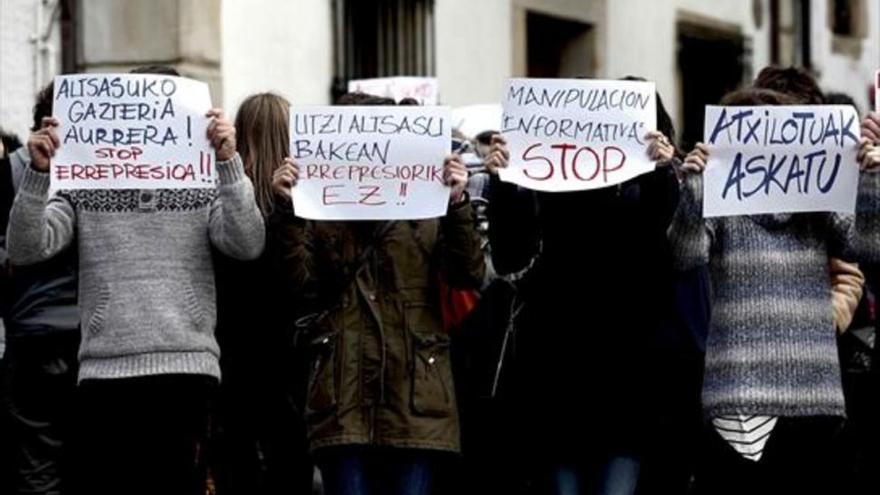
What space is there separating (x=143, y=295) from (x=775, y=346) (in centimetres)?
179

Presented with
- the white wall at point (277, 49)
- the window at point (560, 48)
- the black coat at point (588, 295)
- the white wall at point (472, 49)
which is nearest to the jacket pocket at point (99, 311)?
the black coat at point (588, 295)

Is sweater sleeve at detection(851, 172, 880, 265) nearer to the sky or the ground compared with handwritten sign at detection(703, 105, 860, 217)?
nearer to the ground

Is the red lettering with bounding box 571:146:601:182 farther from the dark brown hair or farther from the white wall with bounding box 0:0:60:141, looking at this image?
the white wall with bounding box 0:0:60:141

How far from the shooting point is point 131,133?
7332 mm

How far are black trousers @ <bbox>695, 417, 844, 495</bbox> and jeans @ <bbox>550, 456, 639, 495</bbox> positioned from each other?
32 centimetres

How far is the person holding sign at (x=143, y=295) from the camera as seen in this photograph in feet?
23.3

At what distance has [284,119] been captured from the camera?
25.7 feet

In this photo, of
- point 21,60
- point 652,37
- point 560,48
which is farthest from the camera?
point 652,37

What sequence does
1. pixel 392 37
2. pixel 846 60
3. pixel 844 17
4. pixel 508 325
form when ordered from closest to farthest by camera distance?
pixel 508 325
pixel 392 37
pixel 846 60
pixel 844 17

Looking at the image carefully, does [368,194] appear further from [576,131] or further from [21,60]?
[21,60]

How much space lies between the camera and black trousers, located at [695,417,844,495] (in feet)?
23.1

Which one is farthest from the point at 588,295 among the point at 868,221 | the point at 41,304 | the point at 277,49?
the point at 277,49

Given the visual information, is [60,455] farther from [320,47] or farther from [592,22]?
[592,22]

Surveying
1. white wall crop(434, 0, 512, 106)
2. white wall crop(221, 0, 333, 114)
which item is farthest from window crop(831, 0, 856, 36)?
white wall crop(221, 0, 333, 114)
